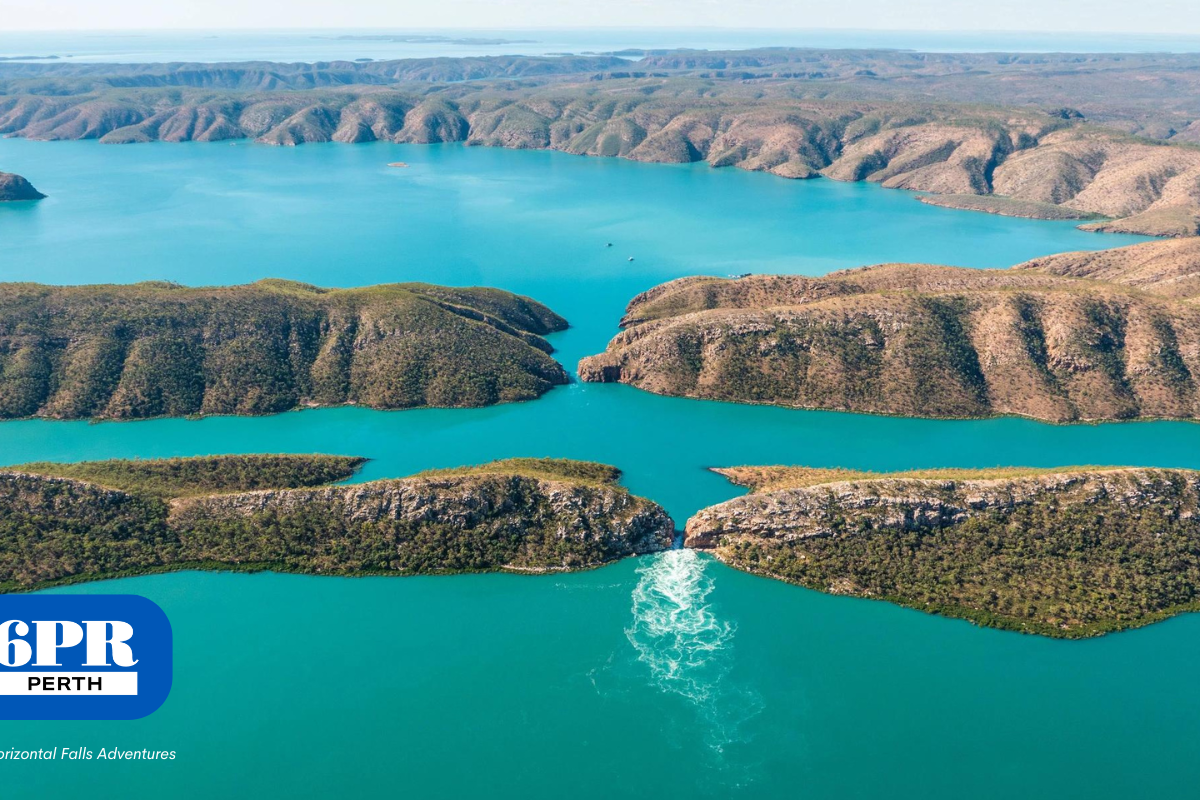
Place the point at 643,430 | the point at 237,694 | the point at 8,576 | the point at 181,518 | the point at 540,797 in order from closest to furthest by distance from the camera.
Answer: the point at 540,797
the point at 237,694
the point at 8,576
the point at 181,518
the point at 643,430

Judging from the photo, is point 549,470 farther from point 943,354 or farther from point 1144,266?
point 1144,266

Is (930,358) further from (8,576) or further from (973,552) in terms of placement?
(8,576)

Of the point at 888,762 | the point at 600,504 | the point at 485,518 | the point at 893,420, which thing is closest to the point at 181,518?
the point at 485,518

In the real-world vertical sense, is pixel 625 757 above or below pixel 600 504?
below

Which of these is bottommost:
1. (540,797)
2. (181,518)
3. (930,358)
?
(540,797)

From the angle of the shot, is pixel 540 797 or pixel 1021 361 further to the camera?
pixel 1021 361

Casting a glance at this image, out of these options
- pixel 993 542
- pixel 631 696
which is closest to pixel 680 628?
pixel 631 696

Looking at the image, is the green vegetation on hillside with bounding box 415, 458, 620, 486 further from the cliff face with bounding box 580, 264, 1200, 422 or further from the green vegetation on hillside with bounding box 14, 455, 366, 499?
the cliff face with bounding box 580, 264, 1200, 422
